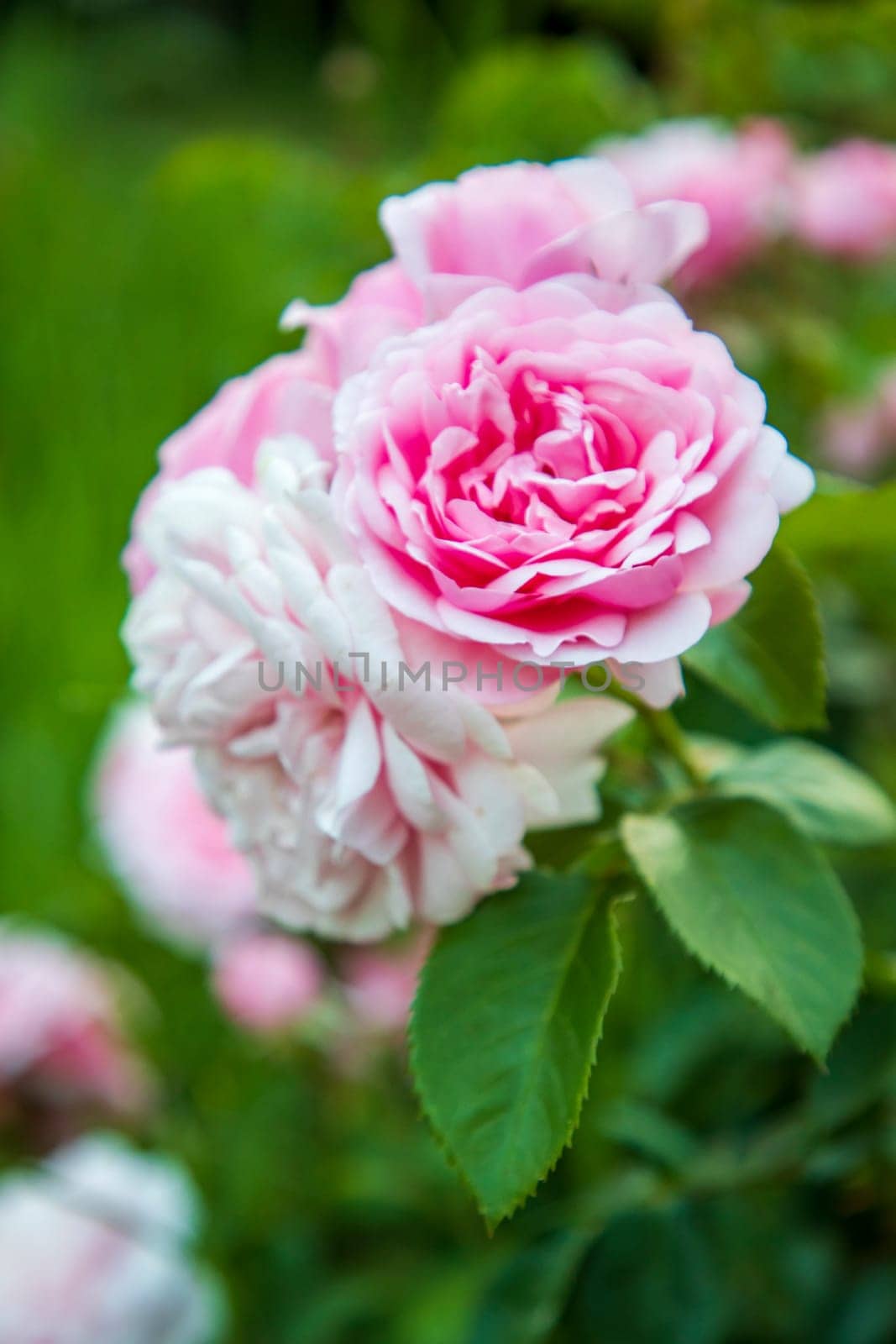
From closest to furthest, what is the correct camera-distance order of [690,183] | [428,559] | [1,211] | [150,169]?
[428,559], [690,183], [1,211], [150,169]

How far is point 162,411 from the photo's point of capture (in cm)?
205

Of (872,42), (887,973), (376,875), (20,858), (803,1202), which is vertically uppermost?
(376,875)

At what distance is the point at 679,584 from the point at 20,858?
Result: 1.34 metres

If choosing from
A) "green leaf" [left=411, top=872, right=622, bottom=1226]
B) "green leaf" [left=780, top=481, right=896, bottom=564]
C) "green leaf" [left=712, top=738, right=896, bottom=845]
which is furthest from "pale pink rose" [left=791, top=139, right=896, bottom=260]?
"green leaf" [left=411, top=872, right=622, bottom=1226]

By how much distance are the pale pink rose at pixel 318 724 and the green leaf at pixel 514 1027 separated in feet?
0.06

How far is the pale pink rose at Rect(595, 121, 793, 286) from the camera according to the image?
0.98 m

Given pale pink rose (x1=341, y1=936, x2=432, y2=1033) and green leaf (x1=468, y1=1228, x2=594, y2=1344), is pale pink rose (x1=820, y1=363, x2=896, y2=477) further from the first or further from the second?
green leaf (x1=468, y1=1228, x2=594, y2=1344)

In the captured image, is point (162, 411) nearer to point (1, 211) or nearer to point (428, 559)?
point (1, 211)

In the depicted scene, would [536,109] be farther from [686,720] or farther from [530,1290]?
[530,1290]

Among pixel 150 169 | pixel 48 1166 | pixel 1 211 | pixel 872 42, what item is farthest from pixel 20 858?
pixel 150 169

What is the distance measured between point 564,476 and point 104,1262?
0.67 metres

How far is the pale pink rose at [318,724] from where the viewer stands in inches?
14.0

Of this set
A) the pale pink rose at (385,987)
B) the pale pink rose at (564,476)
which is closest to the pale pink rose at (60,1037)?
the pale pink rose at (385,987)

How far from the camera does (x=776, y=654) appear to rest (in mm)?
425
